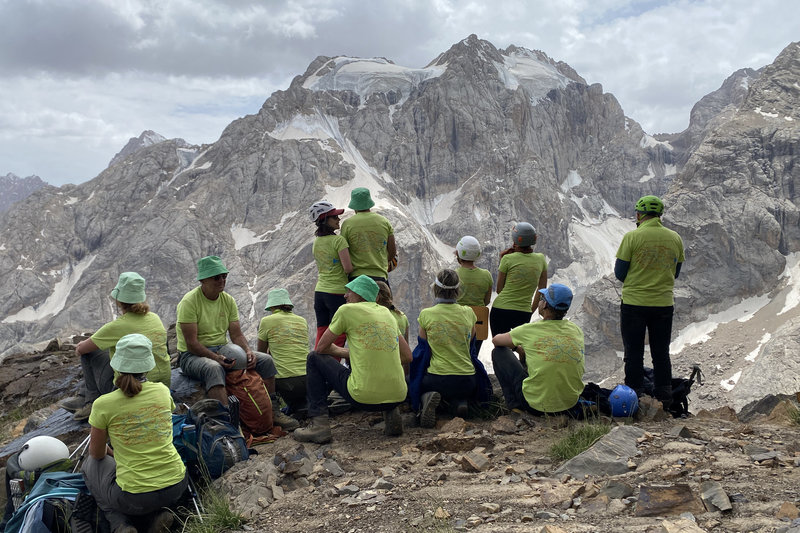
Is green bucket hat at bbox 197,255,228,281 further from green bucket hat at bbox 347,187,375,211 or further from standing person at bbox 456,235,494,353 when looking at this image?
standing person at bbox 456,235,494,353

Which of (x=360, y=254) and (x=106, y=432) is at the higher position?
(x=360, y=254)

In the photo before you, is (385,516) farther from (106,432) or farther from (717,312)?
(717,312)

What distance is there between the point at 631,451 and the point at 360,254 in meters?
4.39

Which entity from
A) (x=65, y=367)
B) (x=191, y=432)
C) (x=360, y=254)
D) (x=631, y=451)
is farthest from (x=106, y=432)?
(x=65, y=367)

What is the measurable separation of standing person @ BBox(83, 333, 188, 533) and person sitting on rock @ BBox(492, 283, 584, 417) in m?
3.77

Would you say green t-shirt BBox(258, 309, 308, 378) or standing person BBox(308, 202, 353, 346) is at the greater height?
standing person BBox(308, 202, 353, 346)

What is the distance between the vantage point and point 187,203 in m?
127

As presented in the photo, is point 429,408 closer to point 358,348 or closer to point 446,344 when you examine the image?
point 446,344

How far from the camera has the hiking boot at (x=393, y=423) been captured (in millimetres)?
6629

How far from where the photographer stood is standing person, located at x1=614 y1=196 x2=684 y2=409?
7.17 metres

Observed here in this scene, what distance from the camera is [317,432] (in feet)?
21.6

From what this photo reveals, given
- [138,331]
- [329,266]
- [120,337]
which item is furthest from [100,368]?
[329,266]

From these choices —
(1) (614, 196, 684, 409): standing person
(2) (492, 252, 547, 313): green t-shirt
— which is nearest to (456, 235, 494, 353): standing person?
(2) (492, 252, 547, 313): green t-shirt

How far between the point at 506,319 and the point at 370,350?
2948 mm
